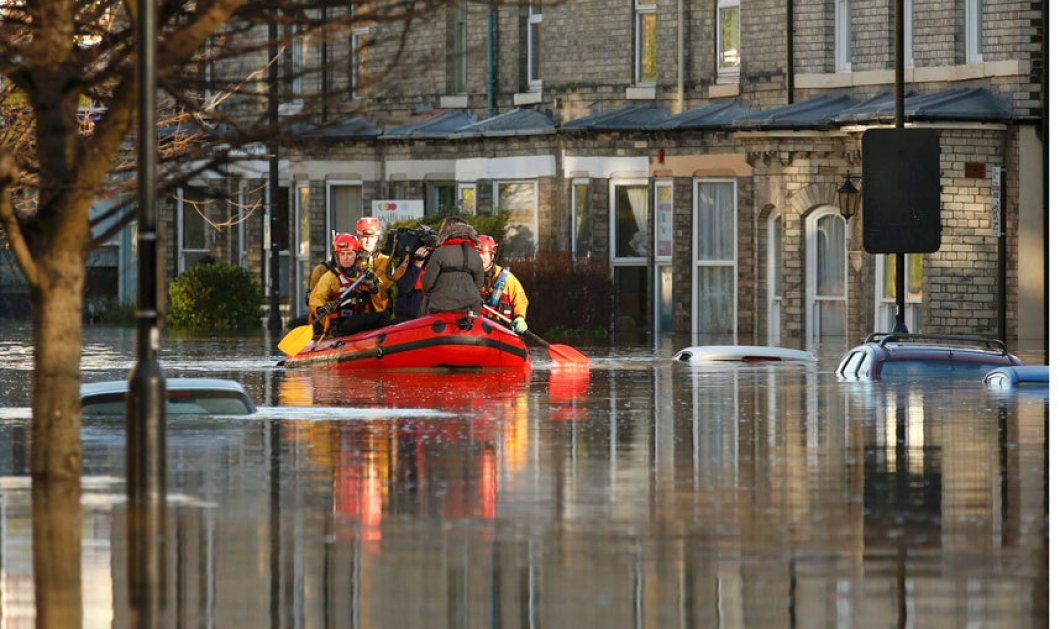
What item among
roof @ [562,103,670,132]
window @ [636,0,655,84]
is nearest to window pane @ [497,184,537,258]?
roof @ [562,103,670,132]

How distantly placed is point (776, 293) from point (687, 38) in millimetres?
5523

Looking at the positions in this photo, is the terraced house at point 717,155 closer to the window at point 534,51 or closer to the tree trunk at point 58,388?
the window at point 534,51

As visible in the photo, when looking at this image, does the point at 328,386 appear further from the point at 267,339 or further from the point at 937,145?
the point at 267,339

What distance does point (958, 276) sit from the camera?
39.4 m

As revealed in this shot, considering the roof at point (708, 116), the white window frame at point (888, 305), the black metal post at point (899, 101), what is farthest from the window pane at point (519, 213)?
the black metal post at point (899, 101)

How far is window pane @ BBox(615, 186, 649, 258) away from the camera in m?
48.0

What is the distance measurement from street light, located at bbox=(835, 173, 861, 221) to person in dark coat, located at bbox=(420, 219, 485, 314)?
10.5m

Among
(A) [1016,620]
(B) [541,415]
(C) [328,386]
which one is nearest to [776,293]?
(C) [328,386]

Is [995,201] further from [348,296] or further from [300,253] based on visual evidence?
[300,253]

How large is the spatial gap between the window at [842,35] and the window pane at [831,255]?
8.69 feet

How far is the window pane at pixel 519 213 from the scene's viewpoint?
49.7 metres

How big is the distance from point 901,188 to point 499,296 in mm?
6042

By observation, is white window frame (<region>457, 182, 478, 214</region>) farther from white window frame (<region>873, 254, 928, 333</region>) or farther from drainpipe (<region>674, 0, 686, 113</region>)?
white window frame (<region>873, 254, 928, 333</region>)

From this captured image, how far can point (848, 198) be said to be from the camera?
129 feet
